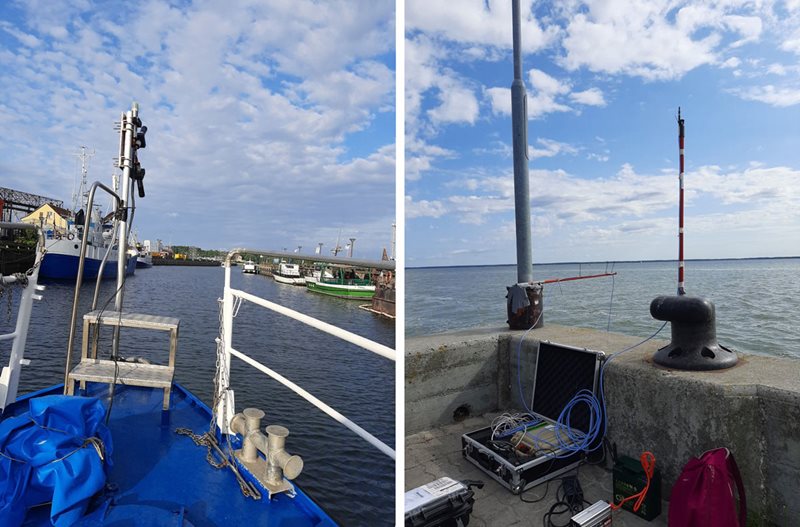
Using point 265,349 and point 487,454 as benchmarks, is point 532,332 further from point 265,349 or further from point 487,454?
point 265,349

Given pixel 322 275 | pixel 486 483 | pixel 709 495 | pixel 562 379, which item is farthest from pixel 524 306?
pixel 322 275

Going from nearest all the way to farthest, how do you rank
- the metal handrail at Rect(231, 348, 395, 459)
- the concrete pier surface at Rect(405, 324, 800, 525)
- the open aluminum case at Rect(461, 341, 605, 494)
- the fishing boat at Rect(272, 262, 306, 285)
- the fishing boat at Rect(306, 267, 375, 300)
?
the metal handrail at Rect(231, 348, 395, 459), the concrete pier surface at Rect(405, 324, 800, 525), the open aluminum case at Rect(461, 341, 605, 494), the fishing boat at Rect(306, 267, 375, 300), the fishing boat at Rect(272, 262, 306, 285)

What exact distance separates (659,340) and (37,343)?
11982 mm

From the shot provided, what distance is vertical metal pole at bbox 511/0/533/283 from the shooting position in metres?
3.37

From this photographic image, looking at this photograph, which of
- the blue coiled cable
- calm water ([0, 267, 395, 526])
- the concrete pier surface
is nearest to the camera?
the concrete pier surface

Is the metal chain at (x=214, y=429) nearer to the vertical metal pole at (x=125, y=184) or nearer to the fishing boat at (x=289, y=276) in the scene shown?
the vertical metal pole at (x=125, y=184)

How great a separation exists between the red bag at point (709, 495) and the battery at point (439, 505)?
837mm

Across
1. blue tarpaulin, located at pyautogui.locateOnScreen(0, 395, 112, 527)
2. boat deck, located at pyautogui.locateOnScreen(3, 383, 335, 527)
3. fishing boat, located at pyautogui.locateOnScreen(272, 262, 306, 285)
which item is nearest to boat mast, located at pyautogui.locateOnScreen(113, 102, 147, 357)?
boat deck, located at pyautogui.locateOnScreen(3, 383, 335, 527)

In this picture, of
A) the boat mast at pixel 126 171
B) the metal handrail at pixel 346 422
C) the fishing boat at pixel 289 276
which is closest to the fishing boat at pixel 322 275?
the fishing boat at pixel 289 276

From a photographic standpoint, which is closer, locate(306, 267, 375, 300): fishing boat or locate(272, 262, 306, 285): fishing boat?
locate(306, 267, 375, 300): fishing boat

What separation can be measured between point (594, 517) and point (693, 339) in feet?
3.29

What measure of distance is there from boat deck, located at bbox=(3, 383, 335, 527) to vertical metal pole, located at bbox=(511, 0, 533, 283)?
2405mm

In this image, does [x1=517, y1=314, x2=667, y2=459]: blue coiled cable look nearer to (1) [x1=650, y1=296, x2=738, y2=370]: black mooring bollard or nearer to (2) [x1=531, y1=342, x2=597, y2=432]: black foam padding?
(2) [x1=531, y1=342, x2=597, y2=432]: black foam padding

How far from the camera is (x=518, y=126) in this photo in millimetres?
3400
